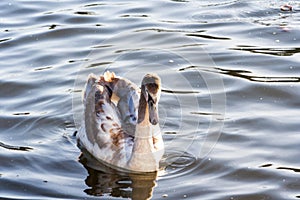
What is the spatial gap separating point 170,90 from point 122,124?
1924mm

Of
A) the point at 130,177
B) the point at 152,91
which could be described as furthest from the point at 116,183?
the point at 152,91

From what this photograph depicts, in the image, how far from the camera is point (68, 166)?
9875 mm

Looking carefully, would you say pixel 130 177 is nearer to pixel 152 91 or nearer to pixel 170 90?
pixel 152 91

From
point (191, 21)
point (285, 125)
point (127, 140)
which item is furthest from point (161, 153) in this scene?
point (191, 21)

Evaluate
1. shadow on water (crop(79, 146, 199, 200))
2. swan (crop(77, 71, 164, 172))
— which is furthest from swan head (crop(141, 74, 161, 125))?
shadow on water (crop(79, 146, 199, 200))

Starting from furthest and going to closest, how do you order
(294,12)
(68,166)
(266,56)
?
(294,12) < (266,56) < (68,166)

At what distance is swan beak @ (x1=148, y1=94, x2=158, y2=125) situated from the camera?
29.9 feet

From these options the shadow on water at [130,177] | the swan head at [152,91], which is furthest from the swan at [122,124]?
the shadow on water at [130,177]

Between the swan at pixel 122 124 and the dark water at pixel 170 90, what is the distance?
203mm

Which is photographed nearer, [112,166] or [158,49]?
[112,166]

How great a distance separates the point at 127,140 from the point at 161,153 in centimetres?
50

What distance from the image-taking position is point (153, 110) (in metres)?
9.20

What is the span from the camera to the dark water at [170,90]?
940 centimetres

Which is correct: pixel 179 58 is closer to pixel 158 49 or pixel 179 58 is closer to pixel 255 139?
pixel 158 49
